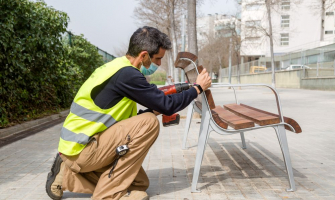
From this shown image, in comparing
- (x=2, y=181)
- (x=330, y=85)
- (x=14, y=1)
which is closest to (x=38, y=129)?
(x=14, y=1)

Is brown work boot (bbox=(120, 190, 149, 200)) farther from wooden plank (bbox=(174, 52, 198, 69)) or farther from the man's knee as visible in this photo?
wooden plank (bbox=(174, 52, 198, 69))

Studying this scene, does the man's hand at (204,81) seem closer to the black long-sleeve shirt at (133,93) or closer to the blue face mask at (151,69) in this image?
the black long-sleeve shirt at (133,93)

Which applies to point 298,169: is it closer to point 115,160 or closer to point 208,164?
point 208,164

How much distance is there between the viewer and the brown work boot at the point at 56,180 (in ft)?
10.1

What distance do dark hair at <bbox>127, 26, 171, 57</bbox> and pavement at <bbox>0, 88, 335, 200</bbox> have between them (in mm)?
1331

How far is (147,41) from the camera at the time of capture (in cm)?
293

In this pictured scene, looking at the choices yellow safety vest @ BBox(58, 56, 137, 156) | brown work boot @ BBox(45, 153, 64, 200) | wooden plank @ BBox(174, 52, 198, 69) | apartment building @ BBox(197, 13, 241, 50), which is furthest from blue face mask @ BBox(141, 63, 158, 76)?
apartment building @ BBox(197, 13, 241, 50)

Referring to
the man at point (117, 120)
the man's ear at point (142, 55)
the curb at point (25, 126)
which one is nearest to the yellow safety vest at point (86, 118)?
the man at point (117, 120)

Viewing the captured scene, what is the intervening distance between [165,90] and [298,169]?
2.00 metres

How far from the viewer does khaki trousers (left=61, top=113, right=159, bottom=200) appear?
2885mm

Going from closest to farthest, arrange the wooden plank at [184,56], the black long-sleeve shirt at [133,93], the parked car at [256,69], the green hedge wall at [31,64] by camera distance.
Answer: the black long-sleeve shirt at [133,93] < the wooden plank at [184,56] < the green hedge wall at [31,64] < the parked car at [256,69]

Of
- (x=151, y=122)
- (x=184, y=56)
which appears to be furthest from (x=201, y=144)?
(x=184, y=56)

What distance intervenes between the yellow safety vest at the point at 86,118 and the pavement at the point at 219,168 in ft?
2.07

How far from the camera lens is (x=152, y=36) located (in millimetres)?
2938
